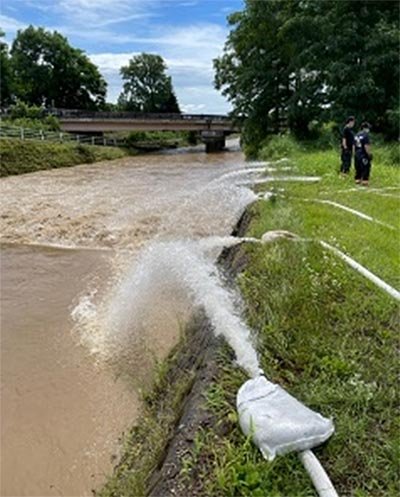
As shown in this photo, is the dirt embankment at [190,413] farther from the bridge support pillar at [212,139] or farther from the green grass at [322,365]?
the bridge support pillar at [212,139]

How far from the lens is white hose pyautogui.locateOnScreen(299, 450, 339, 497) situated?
2.40 meters

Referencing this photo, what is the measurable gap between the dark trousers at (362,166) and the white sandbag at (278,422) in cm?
861

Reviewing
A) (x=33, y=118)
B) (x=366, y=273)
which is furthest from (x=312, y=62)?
(x=33, y=118)

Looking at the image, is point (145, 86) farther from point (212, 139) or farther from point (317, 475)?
point (317, 475)

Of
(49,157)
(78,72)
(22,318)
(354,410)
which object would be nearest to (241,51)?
(49,157)

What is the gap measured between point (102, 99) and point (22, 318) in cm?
6509

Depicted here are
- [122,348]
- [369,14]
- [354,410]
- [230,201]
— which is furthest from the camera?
[369,14]

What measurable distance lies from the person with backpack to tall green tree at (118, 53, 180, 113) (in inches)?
2535

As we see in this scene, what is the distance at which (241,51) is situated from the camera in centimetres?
2684

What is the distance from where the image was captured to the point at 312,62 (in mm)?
20328

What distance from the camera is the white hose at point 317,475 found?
2.40 m

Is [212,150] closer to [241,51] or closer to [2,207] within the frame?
[241,51]

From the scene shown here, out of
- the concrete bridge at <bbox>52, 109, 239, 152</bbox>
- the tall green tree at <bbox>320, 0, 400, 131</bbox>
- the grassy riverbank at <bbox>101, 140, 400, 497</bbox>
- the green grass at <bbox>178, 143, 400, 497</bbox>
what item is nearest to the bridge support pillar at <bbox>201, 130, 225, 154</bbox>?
the concrete bridge at <bbox>52, 109, 239, 152</bbox>

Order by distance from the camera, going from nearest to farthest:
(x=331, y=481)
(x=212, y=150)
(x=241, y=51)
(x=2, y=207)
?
(x=331, y=481) → (x=2, y=207) → (x=241, y=51) → (x=212, y=150)
